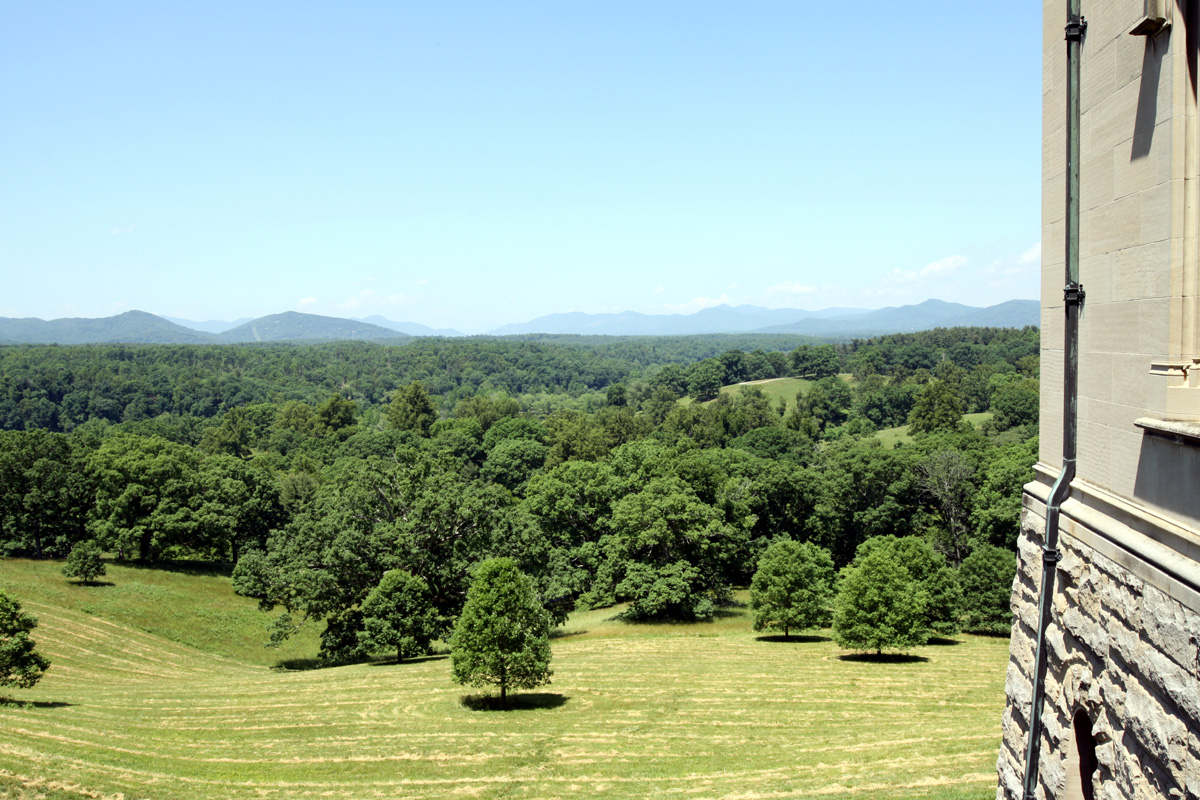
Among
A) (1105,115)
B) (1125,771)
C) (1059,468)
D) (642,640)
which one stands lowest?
(642,640)

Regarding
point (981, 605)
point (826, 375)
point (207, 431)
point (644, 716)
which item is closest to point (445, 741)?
point (644, 716)

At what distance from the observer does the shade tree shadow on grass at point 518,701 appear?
2772 cm

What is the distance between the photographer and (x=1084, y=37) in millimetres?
5762

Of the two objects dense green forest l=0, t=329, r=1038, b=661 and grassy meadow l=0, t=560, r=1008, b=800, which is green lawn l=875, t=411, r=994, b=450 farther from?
grassy meadow l=0, t=560, r=1008, b=800

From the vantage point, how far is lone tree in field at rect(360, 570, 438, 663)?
1503 inches

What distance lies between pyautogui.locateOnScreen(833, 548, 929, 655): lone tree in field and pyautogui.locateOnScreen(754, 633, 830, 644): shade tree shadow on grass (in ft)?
13.3

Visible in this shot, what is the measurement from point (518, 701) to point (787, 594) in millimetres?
17931

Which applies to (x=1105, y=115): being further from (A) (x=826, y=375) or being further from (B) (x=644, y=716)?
A: (A) (x=826, y=375)

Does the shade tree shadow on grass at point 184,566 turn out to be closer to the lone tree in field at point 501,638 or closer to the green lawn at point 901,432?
the lone tree in field at point 501,638

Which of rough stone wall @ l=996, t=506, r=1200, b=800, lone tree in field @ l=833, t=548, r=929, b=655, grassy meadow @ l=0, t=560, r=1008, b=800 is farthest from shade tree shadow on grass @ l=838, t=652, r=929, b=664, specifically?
rough stone wall @ l=996, t=506, r=1200, b=800

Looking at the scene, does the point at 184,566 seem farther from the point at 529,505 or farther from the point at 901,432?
the point at 901,432

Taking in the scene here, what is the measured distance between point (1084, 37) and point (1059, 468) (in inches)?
124

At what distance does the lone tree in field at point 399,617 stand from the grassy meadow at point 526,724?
1478 mm

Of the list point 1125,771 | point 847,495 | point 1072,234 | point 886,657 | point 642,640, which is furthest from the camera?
point 847,495
